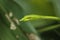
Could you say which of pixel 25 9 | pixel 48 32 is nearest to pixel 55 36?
pixel 48 32

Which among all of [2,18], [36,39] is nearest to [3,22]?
[2,18]

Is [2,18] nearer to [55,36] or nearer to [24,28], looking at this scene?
[24,28]

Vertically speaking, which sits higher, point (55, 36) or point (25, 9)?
point (25, 9)

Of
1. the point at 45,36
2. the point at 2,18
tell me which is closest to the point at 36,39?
the point at 45,36

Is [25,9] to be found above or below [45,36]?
above

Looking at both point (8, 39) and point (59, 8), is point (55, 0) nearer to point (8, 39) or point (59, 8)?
point (59, 8)

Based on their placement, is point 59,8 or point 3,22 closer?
point 59,8

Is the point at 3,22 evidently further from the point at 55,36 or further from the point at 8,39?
the point at 55,36
